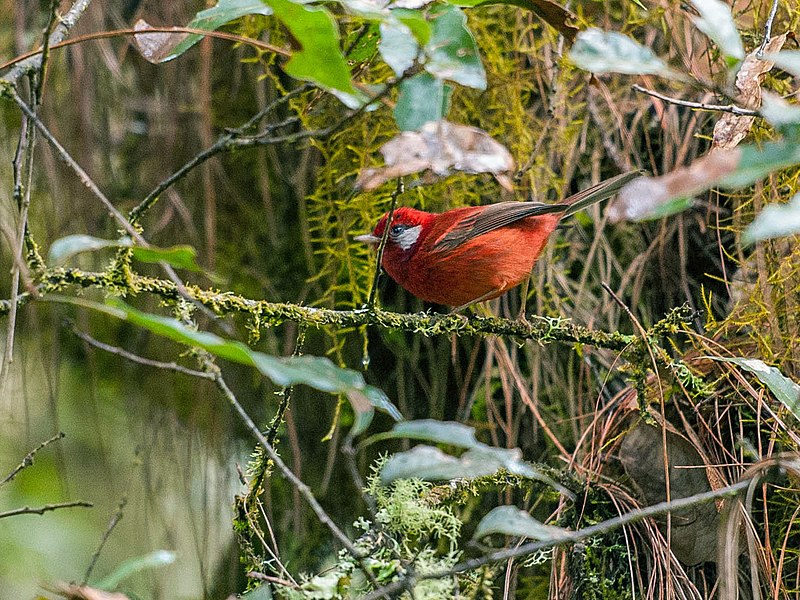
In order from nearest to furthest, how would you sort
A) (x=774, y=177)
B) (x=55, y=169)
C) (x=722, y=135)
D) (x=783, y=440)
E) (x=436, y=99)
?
(x=436, y=99) < (x=722, y=135) < (x=783, y=440) < (x=774, y=177) < (x=55, y=169)

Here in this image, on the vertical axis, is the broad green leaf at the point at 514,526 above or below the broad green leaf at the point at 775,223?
below

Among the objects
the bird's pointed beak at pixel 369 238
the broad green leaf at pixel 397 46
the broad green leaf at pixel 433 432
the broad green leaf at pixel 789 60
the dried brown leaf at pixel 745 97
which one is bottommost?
the bird's pointed beak at pixel 369 238

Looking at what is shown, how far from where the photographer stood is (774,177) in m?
2.10

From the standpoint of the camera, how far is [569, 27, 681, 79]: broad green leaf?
0.98 m

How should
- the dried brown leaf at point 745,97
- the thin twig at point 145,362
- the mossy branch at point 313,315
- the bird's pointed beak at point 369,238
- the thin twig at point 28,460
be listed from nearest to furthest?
→ the thin twig at point 145,362 → the thin twig at point 28,460 → the mossy branch at point 313,315 → the dried brown leaf at point 745,97 → the bird's pointed beak at point 369,238

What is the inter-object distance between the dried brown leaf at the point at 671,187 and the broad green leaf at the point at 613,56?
0.82 feet

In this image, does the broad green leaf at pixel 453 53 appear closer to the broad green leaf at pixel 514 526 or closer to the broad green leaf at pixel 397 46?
the broad green leaf at pixel 397 46

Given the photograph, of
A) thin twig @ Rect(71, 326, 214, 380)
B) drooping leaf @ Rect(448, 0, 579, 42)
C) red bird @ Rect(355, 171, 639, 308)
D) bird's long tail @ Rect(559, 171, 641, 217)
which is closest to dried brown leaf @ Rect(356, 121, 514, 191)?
thin twig @ Rect(71, 326, 214, 380)

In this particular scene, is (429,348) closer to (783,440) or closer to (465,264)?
(465,264)

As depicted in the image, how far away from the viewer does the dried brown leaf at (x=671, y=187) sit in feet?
2.41

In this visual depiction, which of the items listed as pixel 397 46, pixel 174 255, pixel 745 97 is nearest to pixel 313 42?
pixel 397 46

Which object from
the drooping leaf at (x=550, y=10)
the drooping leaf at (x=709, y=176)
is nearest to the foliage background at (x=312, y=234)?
the drooping leaf at (x=550, y=10)


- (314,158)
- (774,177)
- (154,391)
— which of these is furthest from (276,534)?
(774,177)

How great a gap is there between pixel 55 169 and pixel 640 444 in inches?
75.9
